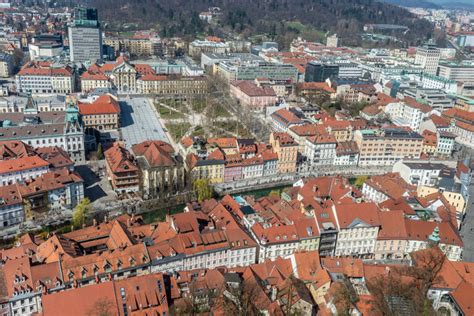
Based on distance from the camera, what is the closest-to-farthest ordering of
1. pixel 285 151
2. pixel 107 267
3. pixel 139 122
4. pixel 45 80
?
pixel 107 267 → pixel 285 151 → pixel 139 122 → pixel 45 80

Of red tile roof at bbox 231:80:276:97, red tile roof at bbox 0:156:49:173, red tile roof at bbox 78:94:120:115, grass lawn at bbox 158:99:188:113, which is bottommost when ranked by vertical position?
grass lawn at bbox 158:99:188:113

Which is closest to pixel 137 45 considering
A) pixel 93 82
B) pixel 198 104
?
pixel 93 82

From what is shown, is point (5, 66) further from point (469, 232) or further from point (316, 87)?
point (469, 232)

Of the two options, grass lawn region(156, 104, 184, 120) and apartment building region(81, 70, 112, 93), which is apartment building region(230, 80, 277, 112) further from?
apartment building region(81, 70, 112, 93)

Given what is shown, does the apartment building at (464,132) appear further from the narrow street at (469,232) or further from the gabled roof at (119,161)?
the gabled roof at (119,161)

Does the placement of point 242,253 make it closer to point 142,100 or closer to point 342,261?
point 342,261

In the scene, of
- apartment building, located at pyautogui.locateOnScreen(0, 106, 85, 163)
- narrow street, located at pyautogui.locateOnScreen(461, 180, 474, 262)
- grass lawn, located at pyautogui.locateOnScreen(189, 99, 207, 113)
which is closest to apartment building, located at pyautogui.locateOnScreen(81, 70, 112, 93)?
grass lawn, located at pyautogui.locateOnScreen(189, 99, 207, 113)
